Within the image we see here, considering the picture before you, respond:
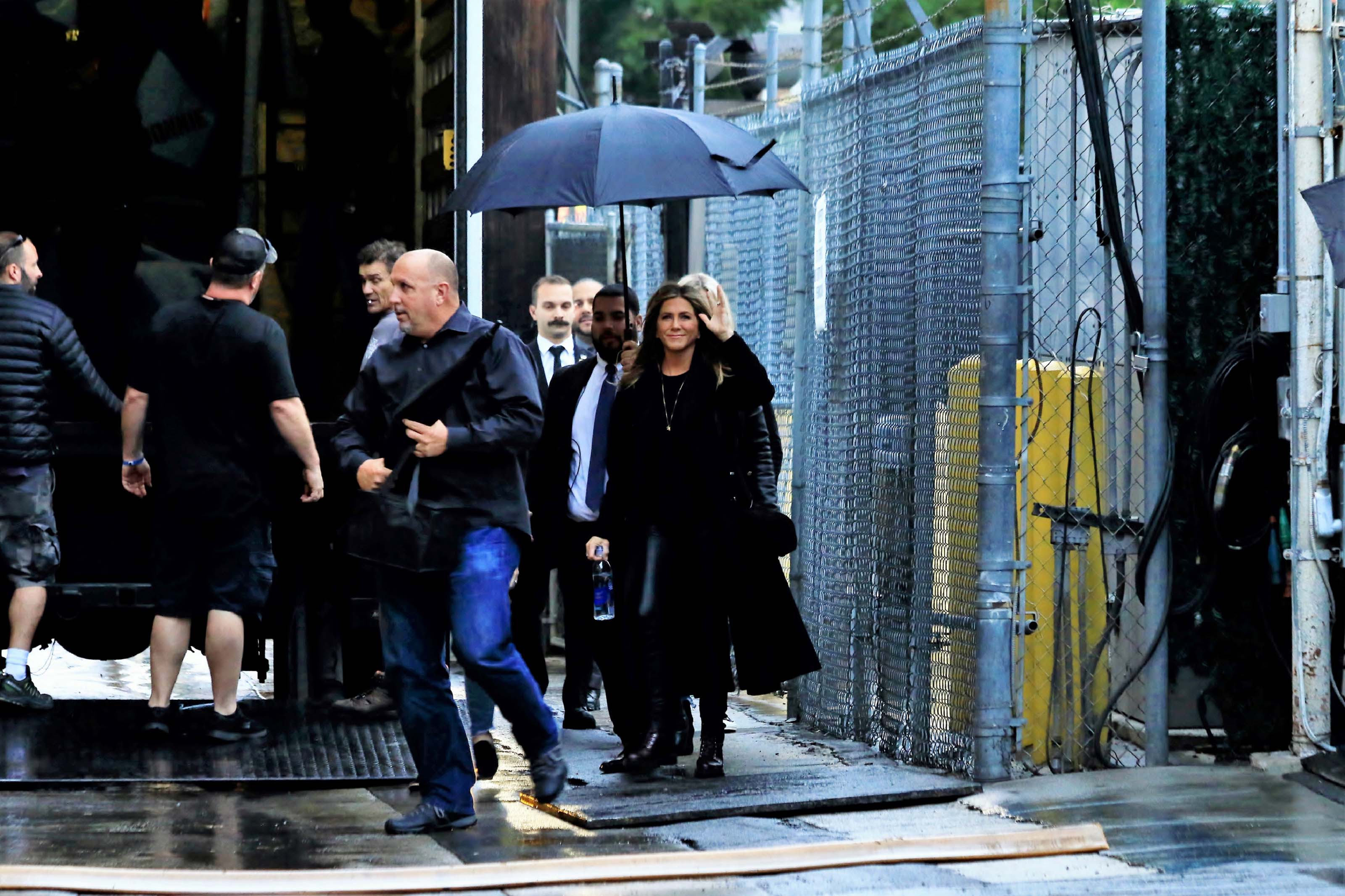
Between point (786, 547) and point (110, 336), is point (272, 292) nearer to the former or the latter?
point (110, 336)

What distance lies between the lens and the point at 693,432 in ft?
25.0

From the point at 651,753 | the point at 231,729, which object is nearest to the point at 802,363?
the point at 651,753

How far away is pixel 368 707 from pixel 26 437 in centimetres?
177

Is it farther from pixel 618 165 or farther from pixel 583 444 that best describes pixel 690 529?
pixel 618 165

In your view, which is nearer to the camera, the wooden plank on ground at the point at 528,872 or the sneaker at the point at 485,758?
the wooden plank on ground at the point at 528,872

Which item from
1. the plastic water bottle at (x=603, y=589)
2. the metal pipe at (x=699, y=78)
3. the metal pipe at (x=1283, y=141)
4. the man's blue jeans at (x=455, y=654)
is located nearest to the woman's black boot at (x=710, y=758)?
the plastic water bottle at (x=603, y=589)

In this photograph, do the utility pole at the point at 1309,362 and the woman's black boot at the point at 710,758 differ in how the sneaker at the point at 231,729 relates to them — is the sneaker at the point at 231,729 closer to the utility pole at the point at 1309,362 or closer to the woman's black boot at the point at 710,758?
the woman's black boot at the point at 710,758

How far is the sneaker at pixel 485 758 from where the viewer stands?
7496mm

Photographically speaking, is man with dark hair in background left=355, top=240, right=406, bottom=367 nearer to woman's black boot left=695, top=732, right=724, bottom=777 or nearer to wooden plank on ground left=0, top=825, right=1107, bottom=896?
woman's black boot left=695, top=732, right=724, bottom=777

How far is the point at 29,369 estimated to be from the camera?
→ 8.52 m

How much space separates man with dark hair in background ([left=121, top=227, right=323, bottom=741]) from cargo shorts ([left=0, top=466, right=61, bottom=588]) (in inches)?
32.1

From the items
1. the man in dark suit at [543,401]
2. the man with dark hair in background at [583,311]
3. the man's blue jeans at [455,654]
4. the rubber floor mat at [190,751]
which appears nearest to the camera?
the man's blue jeans at [455,654]

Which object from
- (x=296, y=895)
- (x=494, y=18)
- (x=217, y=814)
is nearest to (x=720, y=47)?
(x=494, y=18)

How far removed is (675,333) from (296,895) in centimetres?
282
